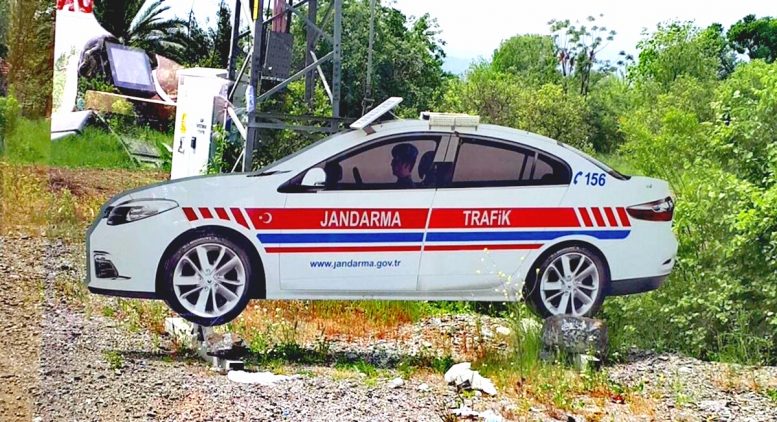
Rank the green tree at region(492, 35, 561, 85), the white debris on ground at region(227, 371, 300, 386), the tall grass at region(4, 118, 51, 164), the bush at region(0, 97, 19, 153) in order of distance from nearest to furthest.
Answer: the white debris on ground at region(227, 371, 300, 386) < the tall grass at region(4, 118, 51, 164) < the bush at region(0, 97, 19, 153) < the green tree at region(492, 35, 561, 85)

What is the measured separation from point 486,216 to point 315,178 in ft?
2.89

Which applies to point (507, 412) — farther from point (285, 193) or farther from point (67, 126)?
point (67, 126)

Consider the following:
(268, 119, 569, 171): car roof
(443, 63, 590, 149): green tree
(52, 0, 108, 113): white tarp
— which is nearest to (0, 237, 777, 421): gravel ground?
(52, 0, 108, 113): white tarp

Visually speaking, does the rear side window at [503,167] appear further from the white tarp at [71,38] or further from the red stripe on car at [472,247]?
the white tarp at [71,38]

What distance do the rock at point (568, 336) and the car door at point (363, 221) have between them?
760 millimetres

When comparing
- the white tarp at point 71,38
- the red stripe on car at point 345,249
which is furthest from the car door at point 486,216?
the white tarp at point 71,38

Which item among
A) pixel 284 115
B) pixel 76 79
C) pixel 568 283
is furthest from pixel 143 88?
pixel 568 283

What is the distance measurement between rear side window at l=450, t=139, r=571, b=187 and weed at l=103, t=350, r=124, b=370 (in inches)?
73.8

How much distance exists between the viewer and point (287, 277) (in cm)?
596

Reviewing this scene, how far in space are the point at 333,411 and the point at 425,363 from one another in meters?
0.63

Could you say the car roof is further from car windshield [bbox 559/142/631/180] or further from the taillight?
the taillight

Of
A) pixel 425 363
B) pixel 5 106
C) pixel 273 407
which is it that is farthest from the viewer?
pixel 5 106

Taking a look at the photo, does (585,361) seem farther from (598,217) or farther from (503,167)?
(503,167)

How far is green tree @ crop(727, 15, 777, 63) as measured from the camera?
23.2 feet
